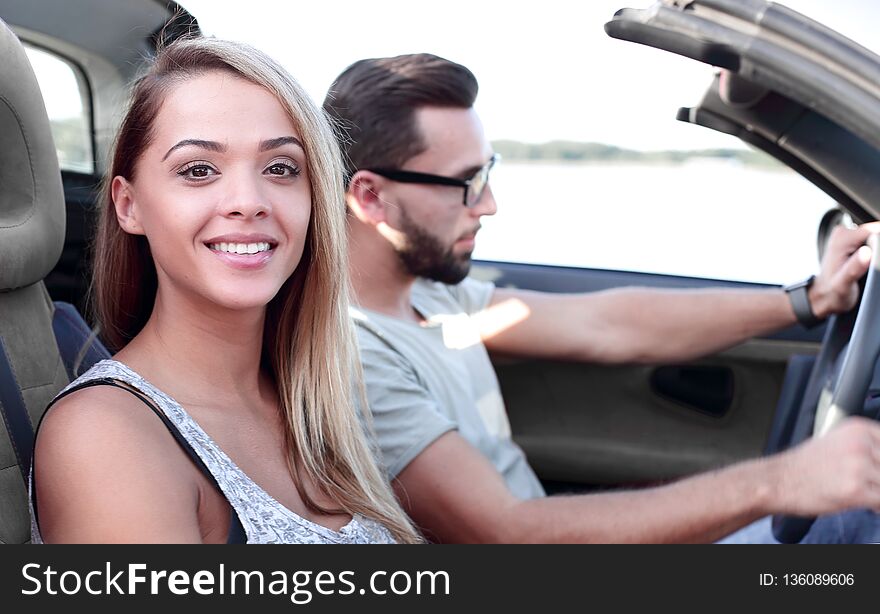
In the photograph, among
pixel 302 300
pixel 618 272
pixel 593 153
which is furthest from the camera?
pixel 593 153

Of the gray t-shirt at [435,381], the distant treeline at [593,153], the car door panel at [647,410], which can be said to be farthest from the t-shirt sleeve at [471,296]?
the distant treeline at [593,153]

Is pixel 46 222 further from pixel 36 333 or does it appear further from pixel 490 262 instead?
pixel 490 262

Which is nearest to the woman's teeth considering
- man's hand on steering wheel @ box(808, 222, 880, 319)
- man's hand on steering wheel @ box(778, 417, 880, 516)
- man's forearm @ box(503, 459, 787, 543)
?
man's forearm @ box(503, 459, 787, 543)

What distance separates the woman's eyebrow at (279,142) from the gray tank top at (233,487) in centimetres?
35

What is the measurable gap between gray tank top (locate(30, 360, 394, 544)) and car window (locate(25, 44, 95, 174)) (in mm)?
1045

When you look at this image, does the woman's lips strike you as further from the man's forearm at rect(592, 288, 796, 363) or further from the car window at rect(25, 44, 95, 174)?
the man's forearm at rect(592, 288, 796, 363)

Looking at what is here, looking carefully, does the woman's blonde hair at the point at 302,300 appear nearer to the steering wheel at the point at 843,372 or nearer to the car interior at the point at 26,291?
the car interior at the point at 26,291

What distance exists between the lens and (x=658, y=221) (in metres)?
3.60

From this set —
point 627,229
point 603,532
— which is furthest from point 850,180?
point 627,229

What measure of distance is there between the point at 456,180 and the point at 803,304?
81cm

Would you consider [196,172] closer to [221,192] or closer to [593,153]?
[221,192]

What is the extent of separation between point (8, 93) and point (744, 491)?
1206 millimetres

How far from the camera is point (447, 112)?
84.8 inches

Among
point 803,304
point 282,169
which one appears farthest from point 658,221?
point 282,169
